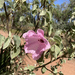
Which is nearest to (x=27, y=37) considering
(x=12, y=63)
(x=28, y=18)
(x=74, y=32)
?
(x=74, y=32)

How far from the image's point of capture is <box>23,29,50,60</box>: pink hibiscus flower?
16.2 inches

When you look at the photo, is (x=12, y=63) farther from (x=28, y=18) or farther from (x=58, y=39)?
(x=58, y=39)

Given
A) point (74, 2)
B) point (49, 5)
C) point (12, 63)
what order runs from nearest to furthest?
point (49, 5)
point (12, 63)
point (74, 2)

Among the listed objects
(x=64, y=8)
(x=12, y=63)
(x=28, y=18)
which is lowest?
(x=12, y=63)

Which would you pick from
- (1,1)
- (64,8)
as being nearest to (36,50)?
(1,1)

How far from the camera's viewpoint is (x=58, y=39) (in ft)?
1.49

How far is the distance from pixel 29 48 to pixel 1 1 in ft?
0.80

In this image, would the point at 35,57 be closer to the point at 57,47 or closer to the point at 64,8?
the point at 57,47

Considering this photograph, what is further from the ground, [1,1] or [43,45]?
[1,1]

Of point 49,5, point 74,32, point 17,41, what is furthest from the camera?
point 49,5

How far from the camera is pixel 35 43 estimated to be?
0.50 meters

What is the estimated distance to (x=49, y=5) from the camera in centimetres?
80

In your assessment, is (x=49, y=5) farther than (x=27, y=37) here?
Yes

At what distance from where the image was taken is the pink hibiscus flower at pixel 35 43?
0.41 metres
